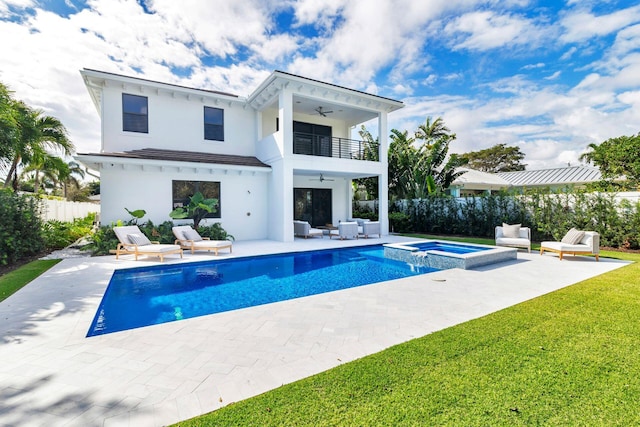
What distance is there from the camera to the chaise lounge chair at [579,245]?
10.4m

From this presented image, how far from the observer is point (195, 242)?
509 inches

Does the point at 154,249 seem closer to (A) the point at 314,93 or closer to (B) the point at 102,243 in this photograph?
(B) the point at 102,243

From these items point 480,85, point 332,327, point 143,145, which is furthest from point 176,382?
point 480,85

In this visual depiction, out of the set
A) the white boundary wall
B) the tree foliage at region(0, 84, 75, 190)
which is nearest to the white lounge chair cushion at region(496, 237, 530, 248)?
the tree foliage at region(0, 84, 75, 190)

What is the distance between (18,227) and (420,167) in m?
21.6

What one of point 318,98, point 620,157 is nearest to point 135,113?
point 318,98

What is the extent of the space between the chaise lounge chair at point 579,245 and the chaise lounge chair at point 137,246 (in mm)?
14083

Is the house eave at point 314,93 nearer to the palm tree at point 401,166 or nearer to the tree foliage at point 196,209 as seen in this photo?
the palm tree at point 401,166

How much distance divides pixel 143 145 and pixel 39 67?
4.76 m

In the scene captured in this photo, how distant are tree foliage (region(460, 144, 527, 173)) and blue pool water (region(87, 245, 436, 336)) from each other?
1801 inches

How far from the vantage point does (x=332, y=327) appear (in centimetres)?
497

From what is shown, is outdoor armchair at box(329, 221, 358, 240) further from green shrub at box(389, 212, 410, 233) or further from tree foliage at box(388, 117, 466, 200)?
tree foliage at box(388, 117, 466, 200)

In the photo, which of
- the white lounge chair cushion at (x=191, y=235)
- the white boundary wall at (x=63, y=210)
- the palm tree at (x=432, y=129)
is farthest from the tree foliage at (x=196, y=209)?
the palm tree at (x=432, y=129)

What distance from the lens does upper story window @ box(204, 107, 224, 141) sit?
1703 centimetres
